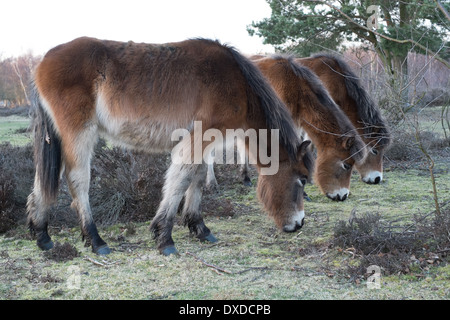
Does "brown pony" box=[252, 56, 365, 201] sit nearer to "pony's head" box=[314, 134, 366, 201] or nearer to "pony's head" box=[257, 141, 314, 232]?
"pony's head" box=[314, 134, 366, 201]

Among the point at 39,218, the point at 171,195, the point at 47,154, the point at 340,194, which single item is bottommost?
the point at 39,218

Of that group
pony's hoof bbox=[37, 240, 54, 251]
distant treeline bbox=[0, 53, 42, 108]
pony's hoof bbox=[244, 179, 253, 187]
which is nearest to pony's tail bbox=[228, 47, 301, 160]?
pony's hoof bbox=[37, 240, 54, 251]

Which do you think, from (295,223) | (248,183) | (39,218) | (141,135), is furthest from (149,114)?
(248,183)

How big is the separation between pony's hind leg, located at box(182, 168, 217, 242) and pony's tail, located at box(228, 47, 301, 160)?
1.06 metres

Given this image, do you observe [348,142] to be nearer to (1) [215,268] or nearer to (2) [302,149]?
(2) [302,149]

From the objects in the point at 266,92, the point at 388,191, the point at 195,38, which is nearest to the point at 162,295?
the point at 266,92

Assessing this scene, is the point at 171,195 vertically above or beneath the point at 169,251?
above

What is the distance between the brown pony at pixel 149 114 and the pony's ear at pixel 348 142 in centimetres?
127

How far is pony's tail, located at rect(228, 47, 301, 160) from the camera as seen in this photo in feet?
16.0

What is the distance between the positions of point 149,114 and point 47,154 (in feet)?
4.02

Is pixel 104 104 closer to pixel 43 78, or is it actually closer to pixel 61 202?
pixel 43 78

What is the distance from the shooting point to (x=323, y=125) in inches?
243

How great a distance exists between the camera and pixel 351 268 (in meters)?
3.83

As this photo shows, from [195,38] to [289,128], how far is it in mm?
1616
